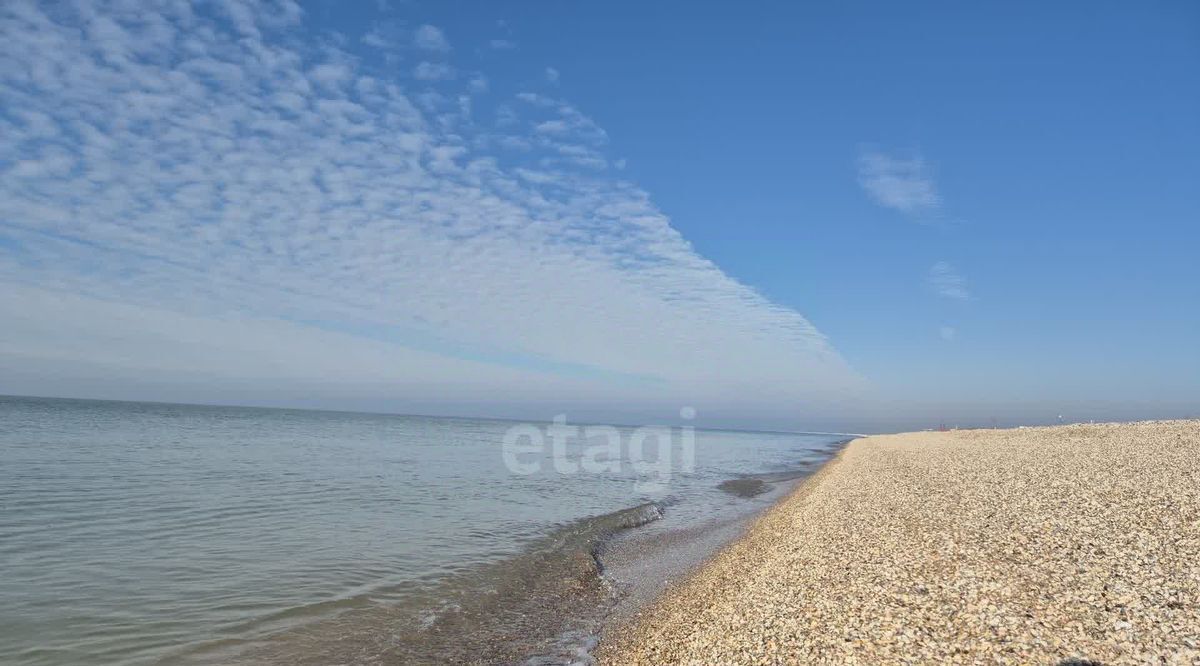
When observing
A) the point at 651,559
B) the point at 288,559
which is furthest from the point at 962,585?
the point at 288,559

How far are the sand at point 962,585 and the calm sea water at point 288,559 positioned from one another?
3218 millimetres

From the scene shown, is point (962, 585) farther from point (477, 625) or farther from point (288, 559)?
point (288, 559)

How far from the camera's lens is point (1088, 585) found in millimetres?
7844

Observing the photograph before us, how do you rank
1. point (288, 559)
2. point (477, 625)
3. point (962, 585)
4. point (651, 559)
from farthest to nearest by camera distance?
point (651, 559)
point (288, 559)
point (477, 625)
point (962, 585)

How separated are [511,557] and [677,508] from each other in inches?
409

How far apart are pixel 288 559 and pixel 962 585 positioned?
13.6 m

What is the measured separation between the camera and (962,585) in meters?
8.48

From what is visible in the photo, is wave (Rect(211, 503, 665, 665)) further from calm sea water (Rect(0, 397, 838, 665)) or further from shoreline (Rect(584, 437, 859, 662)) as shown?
shoreline (Rect(584, 437, 859, 662))

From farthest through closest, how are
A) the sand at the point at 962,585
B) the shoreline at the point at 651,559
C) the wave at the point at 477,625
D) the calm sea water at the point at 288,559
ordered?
the shoreline at the point at 651,559
the calm sea water at the point at 288,559
the wave at the point at 477,625
the sand at the point at 962,585

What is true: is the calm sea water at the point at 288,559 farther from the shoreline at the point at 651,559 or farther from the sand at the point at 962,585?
the sand at the point at 962,585

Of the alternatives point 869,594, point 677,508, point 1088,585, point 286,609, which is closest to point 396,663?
point 286,609

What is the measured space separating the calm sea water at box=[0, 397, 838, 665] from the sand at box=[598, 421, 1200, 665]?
10.6ft

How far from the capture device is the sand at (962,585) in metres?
6.69

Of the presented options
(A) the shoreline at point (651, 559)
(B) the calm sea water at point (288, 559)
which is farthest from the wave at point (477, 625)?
(A) the shoreline at point (651, 559)
